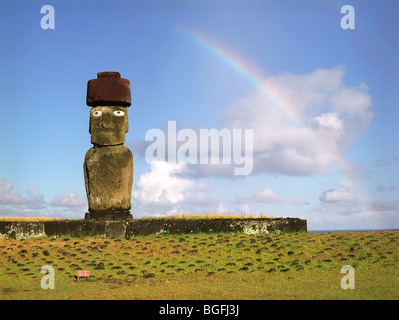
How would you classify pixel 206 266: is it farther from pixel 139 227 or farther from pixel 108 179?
pixel 108 179

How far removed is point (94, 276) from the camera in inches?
437

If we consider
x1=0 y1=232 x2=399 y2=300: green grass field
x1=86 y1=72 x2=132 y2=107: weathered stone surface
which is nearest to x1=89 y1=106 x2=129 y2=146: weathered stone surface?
x1=86 y1=72 x2=132 y2=107: weathered stone surface

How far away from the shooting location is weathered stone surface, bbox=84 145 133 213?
16281 mm

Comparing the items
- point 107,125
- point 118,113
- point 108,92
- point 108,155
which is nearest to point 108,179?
point 108,155

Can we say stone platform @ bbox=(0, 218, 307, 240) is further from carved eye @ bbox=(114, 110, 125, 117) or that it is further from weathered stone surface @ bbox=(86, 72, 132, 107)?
weathered stone surface @ bbox=(86, 72, 132, 107)

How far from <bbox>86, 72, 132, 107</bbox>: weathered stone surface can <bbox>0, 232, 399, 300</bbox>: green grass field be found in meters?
4.89

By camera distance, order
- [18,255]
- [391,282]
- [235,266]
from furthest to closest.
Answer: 1. [18,255]
2. [235,266]
3. [391,282]

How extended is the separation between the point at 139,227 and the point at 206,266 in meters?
4.80

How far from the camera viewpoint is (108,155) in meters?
16.4

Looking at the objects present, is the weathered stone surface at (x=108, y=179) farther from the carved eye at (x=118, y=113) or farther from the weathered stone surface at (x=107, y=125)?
the carved eye at (x=118, y=113)

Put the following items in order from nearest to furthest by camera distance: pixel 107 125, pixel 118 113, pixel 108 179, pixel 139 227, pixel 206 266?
pixel 206 266 → pixel 139 227 → pixel 108 179 → pixel 107 125 → pixel 118 113
